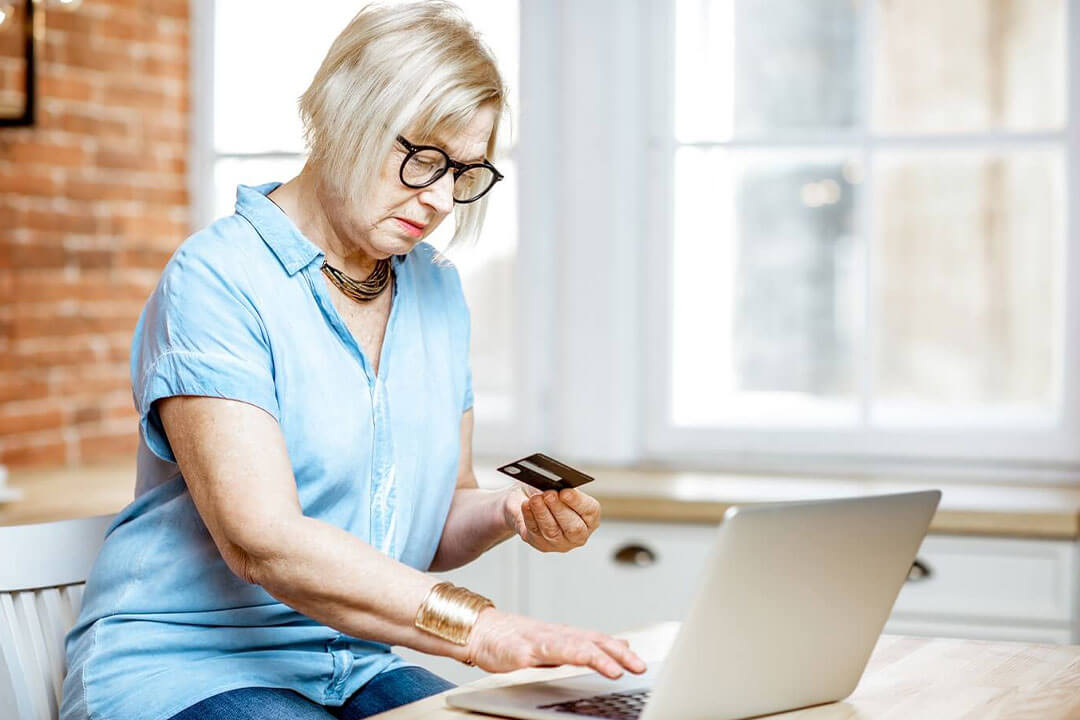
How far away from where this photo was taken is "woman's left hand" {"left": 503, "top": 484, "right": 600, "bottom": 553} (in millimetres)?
1695

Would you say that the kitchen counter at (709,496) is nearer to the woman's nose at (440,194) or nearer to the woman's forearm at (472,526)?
the woman's forearm at (472,526)

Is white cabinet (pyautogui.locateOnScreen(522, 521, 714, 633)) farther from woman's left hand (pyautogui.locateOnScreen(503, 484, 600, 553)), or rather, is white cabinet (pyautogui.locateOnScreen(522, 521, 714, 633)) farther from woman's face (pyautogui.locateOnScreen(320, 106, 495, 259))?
woman's face (pyautogui.locateOnScreen(320, 106, 495, 259))

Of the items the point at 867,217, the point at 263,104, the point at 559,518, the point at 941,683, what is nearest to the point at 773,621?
the point at 941,683

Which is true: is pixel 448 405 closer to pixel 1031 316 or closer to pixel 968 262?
pixel 968 262

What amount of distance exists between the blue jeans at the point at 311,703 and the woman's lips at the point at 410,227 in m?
0.60

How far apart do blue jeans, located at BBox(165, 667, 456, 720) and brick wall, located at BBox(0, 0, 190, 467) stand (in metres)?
1.70

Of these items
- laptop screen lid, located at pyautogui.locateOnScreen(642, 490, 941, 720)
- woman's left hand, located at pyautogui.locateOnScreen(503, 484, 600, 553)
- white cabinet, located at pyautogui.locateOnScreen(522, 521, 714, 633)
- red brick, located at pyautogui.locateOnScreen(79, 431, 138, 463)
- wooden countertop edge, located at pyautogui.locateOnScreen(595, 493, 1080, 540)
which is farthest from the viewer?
red brick, located at pyautogui.locateOnScreen(79, 431, 138, 463)

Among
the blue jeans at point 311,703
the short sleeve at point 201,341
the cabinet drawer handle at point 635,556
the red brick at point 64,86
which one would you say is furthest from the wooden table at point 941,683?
Answer: the red brick at point 64,86

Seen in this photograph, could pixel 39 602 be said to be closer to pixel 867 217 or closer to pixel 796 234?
pixel 867 217

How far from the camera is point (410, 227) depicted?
1.76 m

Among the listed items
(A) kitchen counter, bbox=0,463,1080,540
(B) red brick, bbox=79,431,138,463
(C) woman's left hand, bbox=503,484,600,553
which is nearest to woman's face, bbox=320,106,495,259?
(C) woman's left hand, bbox=503,484,600,553

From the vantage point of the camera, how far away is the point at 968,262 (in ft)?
16.8

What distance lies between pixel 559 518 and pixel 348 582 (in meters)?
0.32

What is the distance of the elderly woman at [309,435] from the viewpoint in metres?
1.55
